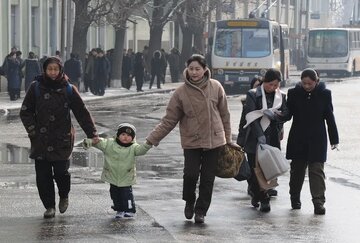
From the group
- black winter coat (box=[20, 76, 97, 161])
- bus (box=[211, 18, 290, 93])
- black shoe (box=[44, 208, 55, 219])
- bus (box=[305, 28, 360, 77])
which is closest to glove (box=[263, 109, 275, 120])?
black winter coat (box=[20, 76, 97, 161])

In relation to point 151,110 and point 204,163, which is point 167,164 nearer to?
point 204,163

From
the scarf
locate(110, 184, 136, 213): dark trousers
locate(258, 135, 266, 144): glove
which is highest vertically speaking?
the scarf

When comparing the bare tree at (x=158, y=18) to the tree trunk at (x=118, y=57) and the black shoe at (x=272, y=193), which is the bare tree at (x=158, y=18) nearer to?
the tree trunk at (x=118, y=57)

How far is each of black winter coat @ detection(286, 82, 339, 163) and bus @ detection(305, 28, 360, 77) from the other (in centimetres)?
5443

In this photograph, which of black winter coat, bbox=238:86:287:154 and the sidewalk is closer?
black winter coat, bbox=238:86:287:154

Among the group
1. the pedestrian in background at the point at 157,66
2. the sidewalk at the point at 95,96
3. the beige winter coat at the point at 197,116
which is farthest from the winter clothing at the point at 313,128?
the pedestrian in background at the point at 157,66

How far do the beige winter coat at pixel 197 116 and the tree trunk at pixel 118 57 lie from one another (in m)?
34.4

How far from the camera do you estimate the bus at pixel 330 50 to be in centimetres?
6619

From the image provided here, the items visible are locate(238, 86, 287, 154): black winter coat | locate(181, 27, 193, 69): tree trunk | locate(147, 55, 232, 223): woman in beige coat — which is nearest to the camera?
locate(147, 55, 232, 223): woman in beige coat

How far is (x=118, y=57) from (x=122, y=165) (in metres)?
34.9

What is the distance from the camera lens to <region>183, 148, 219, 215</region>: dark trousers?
10.9 metres

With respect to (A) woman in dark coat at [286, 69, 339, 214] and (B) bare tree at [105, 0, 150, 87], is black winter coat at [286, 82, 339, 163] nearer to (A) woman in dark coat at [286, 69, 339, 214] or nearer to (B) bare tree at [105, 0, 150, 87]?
(A) woman in dark coat at [286, 69, 339, 214]

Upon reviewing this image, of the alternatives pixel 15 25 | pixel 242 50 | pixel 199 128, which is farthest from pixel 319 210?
pixel 15 25

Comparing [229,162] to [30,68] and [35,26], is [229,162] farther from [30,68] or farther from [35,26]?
[35,26]
